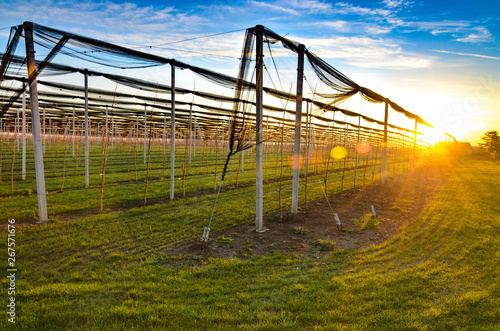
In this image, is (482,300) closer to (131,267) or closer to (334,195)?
(131,267)

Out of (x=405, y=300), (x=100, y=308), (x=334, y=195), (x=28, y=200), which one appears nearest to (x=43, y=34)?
(x=28, y=200)

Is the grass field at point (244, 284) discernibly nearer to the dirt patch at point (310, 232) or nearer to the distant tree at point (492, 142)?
the dirt patch at point (310, 232)

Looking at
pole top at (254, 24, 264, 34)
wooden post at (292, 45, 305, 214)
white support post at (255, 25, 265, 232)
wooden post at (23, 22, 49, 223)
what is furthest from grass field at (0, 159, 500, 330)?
pole top at (254, 24, 264, 34)

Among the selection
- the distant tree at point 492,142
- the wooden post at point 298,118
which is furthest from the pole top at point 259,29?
the distant tree at point 492,142

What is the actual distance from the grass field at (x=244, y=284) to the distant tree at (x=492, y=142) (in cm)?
5484

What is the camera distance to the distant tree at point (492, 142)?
46.5m

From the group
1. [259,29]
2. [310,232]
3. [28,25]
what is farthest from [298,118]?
[28,25]

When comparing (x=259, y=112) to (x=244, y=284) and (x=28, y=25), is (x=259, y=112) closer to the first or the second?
(x=244, y=284)

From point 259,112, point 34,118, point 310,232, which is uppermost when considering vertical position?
point 259,112

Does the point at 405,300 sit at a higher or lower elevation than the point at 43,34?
lower

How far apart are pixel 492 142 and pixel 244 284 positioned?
2437 inches

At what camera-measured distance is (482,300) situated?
3.60 meters

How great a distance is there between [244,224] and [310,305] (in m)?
3.68

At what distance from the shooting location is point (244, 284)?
396cm
